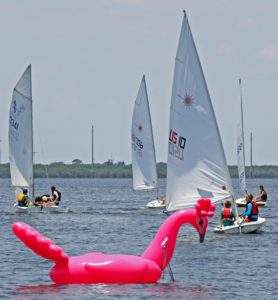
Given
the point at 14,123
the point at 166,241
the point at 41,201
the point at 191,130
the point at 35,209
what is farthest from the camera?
the point at 14,123

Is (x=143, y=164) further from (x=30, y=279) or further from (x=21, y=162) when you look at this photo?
(x=30, y=279)

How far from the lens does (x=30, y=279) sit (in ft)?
112

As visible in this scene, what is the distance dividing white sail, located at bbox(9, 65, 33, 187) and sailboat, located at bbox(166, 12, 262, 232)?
25.6 meters

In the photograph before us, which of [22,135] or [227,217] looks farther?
[22,135]

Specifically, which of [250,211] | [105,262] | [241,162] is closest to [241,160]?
[241,162]

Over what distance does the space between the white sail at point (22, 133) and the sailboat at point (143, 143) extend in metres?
11.3

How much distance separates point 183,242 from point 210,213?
14.6m

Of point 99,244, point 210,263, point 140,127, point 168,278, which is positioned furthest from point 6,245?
point 140,127

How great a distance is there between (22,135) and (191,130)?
26.6 metres

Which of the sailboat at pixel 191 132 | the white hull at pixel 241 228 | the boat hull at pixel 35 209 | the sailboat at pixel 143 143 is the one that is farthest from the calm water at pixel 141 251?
the sailboat at pixel 143 143

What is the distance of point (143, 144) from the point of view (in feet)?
279

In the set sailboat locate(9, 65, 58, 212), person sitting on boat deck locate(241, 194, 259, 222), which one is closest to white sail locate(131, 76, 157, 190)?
sailboat locate(9, 65, 58, 212)

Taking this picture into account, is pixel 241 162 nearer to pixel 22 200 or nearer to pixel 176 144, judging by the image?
pixel 22 200

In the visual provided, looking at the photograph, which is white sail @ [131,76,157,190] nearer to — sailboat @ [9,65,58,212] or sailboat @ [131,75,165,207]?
sailboat @ [131,75,165,207]
